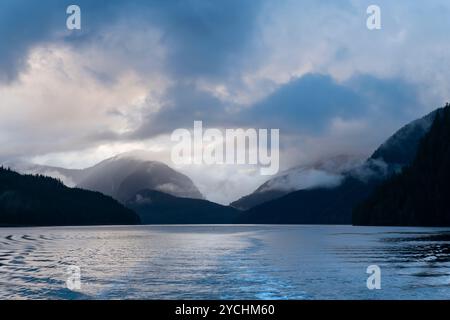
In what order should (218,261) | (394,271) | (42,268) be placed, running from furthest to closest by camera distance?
(218,261) < (42,268) < (394,271)

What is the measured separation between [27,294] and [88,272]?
61.8 feet
